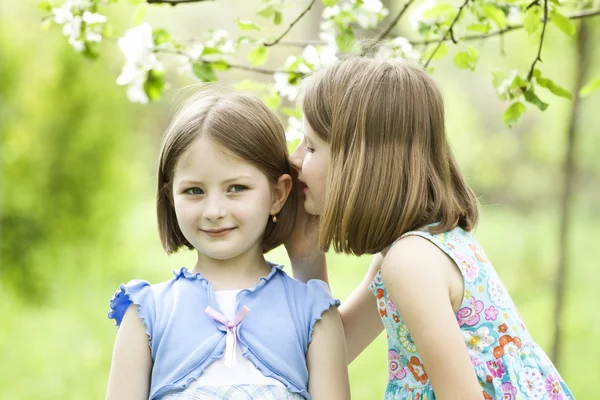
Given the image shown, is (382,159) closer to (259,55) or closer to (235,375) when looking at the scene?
(235,375)

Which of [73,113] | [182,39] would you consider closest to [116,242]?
[73,113]

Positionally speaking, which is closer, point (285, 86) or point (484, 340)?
point (484, 340)

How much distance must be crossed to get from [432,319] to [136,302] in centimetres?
67

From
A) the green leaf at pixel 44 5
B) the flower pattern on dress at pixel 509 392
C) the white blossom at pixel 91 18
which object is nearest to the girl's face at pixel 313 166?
the flower pattern on dress at pixel 509 392

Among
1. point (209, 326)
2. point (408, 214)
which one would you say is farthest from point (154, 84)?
point (408, 214)

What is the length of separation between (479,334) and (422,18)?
98 centimetres

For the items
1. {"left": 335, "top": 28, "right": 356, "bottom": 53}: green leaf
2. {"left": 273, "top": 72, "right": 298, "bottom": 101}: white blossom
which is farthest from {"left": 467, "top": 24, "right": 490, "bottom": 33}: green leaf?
{"left": 273, "top": 72, "right": 298, "bottom": 101}: white blossom

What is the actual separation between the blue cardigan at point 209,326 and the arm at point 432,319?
11.1 inches

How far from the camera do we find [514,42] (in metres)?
5.39

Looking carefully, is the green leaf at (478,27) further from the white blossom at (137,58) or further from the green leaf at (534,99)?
the white blossom at (137,58)

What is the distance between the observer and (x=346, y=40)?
2.37 metres

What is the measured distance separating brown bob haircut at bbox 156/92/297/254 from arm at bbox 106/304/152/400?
0.79 ft

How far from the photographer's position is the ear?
1973mm

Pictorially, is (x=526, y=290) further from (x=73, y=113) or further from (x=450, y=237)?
(x=450, y=237)
